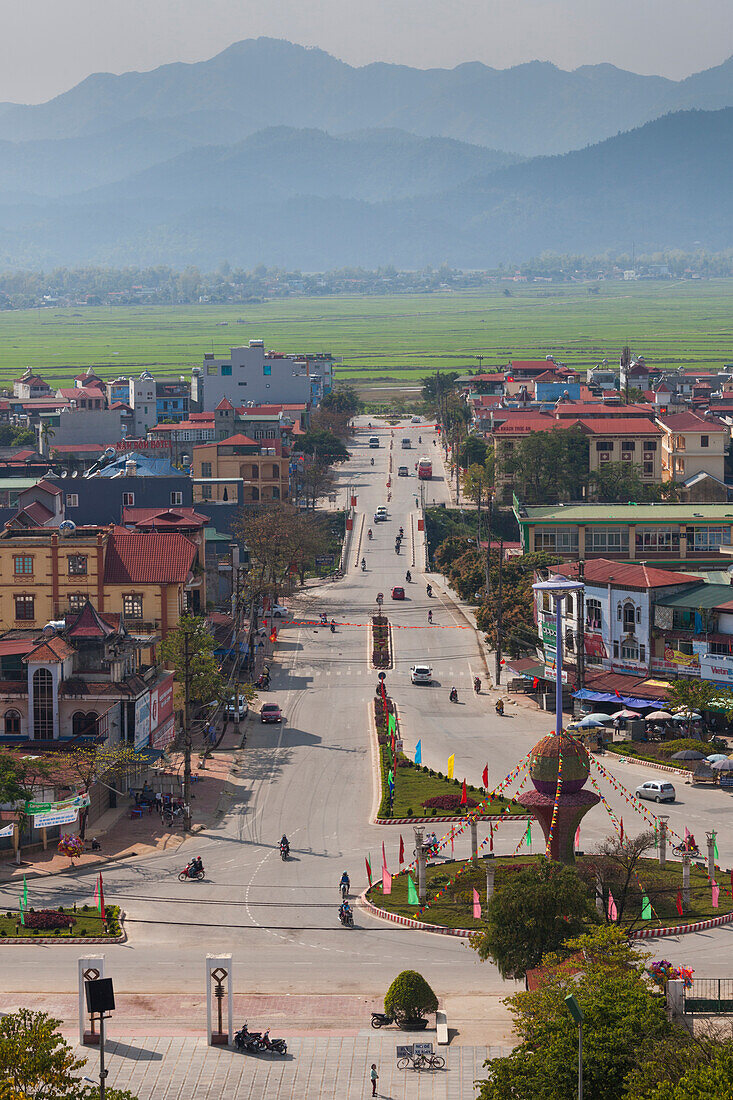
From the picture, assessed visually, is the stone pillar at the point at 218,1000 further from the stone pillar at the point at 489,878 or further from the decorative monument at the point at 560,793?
the decorative monument at the point at 560,793

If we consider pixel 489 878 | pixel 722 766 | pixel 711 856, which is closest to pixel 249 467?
pixel 722 766

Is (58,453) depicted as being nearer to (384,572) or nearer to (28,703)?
(384,572)

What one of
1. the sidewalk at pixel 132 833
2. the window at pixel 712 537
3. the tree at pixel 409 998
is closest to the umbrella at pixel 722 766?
the sidewalk at pixel 132 833

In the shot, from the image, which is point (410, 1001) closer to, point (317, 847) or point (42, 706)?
point (317, 847)

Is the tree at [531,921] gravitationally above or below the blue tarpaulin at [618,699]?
above

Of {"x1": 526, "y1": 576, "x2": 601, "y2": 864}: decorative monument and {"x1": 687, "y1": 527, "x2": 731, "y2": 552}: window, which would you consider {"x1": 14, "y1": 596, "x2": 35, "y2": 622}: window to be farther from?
{"x1": 687, "y1": 527, "x2": 731, "y2": 552}: window

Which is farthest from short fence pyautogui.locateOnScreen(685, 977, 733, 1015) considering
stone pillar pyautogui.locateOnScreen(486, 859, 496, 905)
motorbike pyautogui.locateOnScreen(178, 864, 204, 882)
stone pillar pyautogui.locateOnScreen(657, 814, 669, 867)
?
motorbike pyautogui.locateOnScreen(178, 864, 204, 882)
